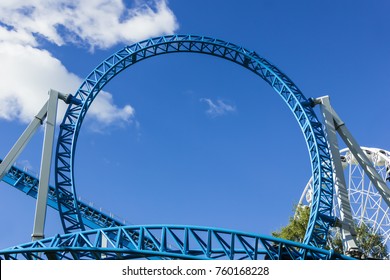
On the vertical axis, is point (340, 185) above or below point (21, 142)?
below

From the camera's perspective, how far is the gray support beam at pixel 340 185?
60.8 feet

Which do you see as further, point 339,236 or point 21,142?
point 339,236

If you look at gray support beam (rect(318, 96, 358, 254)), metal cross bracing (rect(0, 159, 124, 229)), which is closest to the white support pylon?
metal cross bracing (rect(0, 159, 124, 229))

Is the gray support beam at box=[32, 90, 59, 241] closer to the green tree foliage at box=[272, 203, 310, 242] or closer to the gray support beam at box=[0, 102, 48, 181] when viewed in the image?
the gray support beam at box=[0, 102, 48, 181]

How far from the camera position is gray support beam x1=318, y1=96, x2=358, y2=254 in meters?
18.5

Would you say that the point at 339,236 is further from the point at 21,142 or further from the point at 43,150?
the point at 21,142

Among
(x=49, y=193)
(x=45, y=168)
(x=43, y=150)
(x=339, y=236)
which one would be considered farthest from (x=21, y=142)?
(x=339, y=236)

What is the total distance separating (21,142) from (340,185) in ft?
41.6

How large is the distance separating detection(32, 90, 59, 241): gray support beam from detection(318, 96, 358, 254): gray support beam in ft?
36.2

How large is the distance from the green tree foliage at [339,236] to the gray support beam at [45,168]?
11.5 metres

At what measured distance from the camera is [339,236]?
2298cm

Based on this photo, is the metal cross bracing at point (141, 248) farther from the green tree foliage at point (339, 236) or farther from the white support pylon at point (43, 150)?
the green tree foliage at point (339, 236)
